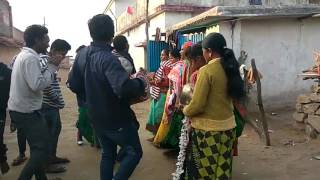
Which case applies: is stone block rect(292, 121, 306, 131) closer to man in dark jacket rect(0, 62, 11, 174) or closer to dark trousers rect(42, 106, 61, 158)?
A: dark trousers rect(42, 106, 61, 158)

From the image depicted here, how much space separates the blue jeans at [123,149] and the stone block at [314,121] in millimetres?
4309

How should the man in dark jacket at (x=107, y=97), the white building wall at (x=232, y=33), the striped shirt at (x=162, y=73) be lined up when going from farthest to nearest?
the white building wall at (x=232, y=33) < the striped shirt at (x=162, y=73) < the man in dark jacket at (x=107, y=97)

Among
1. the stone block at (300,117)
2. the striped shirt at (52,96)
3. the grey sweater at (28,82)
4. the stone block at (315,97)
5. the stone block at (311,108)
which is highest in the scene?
the grey sweater at (28,82)

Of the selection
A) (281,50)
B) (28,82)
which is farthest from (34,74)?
(281,50)

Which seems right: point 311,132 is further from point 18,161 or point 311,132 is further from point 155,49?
point 155,49

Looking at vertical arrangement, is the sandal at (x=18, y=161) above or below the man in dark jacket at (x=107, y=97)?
below

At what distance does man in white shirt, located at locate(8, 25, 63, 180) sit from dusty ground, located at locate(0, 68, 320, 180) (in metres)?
1.22

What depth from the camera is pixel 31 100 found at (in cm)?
427

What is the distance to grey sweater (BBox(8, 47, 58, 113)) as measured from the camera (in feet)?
13.4

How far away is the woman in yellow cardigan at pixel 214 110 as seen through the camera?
3.76 meters

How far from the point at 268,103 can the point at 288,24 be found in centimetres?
194

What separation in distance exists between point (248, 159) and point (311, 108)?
187 cm

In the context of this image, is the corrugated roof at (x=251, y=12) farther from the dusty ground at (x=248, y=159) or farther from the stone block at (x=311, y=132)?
the stone block at (x=311, y=132)

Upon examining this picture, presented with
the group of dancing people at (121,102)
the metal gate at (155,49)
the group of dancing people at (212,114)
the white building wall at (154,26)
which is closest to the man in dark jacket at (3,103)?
the group of dancing people at (121,102)
